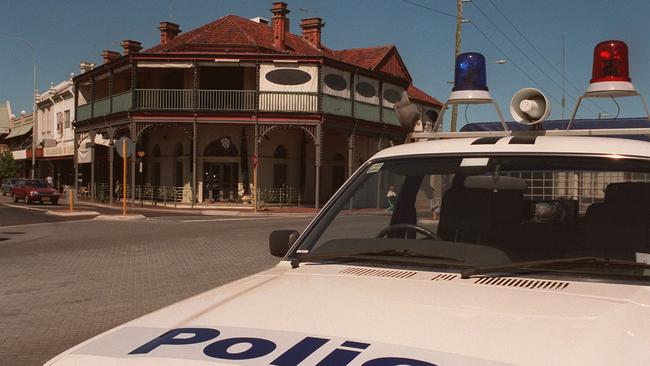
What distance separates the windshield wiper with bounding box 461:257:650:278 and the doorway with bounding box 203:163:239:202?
3359 cm

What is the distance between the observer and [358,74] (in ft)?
120

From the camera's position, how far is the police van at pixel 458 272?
72.4 inches

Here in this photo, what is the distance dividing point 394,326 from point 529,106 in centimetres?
183

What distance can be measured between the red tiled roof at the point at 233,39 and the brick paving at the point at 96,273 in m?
16.1

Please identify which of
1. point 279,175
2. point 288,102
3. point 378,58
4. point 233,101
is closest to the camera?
point 288,102

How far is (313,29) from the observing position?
4153cm

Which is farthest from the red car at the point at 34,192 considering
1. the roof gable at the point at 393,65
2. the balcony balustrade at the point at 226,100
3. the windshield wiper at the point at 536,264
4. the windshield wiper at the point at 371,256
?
the windshield wiper at the point at 536,264

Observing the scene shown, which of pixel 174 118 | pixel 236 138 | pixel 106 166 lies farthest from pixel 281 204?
pixel 106 166

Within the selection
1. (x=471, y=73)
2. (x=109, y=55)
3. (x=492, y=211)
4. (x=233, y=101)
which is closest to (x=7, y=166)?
(x=109, y=55)

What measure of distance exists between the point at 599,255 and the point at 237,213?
28.0m

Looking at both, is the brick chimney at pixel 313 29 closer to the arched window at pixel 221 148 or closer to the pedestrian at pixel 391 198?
the arched window at pixel 221 148

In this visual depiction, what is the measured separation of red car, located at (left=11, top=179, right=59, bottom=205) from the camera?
3734cm

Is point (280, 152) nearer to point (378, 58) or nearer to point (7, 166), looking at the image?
point (378, 58)

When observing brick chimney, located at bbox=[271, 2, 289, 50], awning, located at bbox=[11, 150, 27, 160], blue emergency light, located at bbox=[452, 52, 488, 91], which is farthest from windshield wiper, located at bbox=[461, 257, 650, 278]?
awning, located at bbox=[11, 150, 27, 160]
